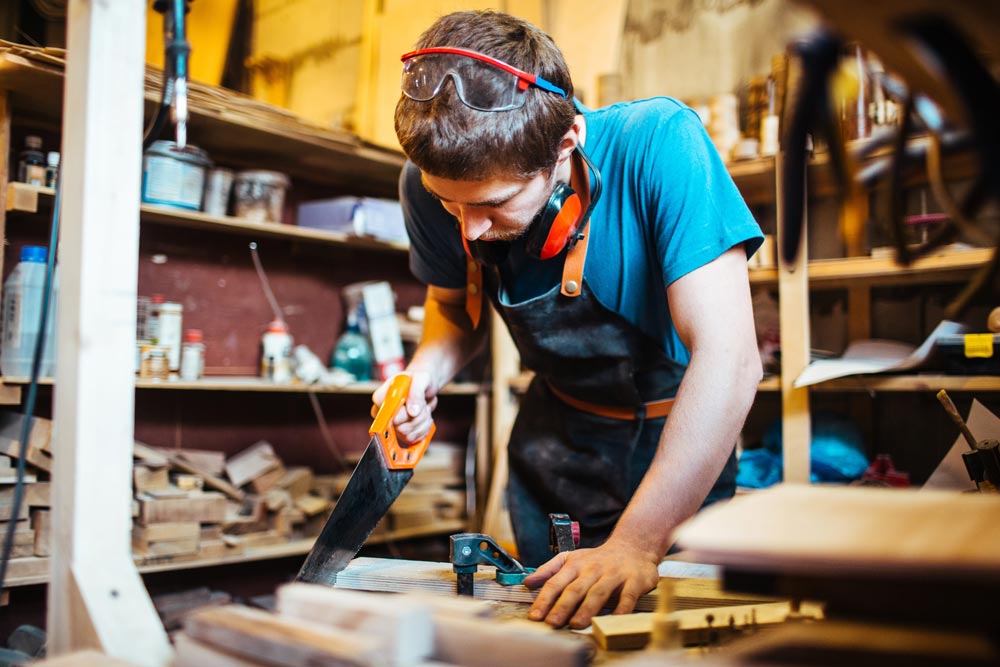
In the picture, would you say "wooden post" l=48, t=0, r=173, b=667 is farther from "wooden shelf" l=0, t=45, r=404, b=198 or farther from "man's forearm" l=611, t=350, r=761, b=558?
"wooden shelf" l=0, t=45, r=404, b=198

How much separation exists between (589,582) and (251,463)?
2366 millimetres

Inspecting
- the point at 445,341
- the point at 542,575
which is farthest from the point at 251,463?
the point at 542,575

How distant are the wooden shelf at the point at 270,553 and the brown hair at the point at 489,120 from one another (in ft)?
6.62

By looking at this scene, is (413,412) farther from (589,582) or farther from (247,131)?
(247,131)

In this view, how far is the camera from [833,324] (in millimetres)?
3203

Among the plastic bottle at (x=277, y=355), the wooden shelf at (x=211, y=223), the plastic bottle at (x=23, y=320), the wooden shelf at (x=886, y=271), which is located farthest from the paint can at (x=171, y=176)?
the wooden shelf at (x=886, y=271)

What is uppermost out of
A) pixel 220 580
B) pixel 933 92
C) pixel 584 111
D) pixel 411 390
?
pixel 584 111

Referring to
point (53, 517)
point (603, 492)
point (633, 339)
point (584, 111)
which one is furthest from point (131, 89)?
point (603, 492)

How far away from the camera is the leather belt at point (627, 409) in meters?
1.74

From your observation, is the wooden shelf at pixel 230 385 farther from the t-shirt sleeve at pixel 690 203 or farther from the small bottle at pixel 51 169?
the t-shirt sleeve at pixel 690 203

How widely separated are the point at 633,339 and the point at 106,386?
1.09 m

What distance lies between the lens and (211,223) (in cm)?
293

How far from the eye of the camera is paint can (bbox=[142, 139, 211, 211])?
2705mm

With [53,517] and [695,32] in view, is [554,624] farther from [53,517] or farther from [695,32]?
[695,32]
